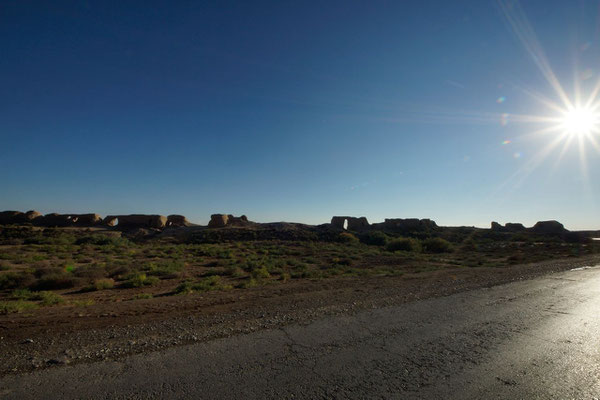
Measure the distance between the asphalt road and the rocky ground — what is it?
1.84ft

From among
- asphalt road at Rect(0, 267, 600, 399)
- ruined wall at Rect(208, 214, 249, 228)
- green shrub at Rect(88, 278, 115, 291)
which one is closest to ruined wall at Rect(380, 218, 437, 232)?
ruined wall at Rect(208, 214, 249, 228)

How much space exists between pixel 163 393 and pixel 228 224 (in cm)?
5904

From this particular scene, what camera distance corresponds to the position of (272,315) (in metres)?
7.47

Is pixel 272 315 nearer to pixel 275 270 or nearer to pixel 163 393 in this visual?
pixel 163 393

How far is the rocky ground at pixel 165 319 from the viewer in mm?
5164

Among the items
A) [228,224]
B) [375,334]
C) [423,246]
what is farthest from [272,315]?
[228,224]

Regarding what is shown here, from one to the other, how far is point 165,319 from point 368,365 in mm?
5182

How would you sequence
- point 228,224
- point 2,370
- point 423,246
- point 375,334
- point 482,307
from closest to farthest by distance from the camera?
point 2,370 → point 375,334 → point 482,307 → point 423,246 → point 228,224

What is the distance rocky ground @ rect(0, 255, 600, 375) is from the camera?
5164 millimetres

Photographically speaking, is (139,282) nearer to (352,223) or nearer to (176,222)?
(176,222)

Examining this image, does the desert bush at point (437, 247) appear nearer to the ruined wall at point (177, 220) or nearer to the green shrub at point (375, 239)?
the green shrub at point (375, 239)

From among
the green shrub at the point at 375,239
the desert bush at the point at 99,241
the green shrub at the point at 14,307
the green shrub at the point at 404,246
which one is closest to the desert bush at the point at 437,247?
the green shrub at the point at 404,246

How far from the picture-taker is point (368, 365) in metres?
4.64

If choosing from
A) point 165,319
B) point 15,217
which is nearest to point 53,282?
point 165,319
